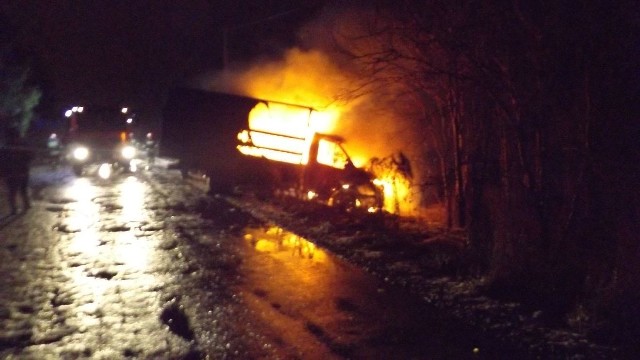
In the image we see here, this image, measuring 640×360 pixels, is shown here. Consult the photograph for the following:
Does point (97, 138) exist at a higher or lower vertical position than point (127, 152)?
higher

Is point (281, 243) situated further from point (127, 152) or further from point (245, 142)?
point (127, 152)

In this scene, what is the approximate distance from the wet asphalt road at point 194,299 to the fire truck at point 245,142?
3.82m

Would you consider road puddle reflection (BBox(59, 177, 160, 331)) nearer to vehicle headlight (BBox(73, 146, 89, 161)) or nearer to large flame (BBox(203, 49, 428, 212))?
large flame (BBox(203, 49, 428, 212))

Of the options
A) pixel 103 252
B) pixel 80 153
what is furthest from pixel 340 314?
pixel 80 153

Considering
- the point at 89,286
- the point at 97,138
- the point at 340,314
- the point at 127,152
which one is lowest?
the point at 340,314

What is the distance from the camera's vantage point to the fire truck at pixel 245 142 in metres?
17.0

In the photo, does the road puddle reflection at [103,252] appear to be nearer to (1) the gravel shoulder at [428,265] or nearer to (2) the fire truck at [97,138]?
(1) the gravel shoulder at [428,265]

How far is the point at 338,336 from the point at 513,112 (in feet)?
13.3

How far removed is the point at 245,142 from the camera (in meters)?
17.6

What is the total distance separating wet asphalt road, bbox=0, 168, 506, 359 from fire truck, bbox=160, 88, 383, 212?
150 inches

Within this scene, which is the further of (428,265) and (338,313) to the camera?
(428,265)

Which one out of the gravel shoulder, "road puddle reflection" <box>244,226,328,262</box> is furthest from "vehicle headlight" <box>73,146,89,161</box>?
"road puddle reflection" <box>244,226,328,262</box>

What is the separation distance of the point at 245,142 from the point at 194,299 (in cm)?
1009

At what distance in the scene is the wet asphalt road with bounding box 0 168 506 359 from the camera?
6.30 meters
